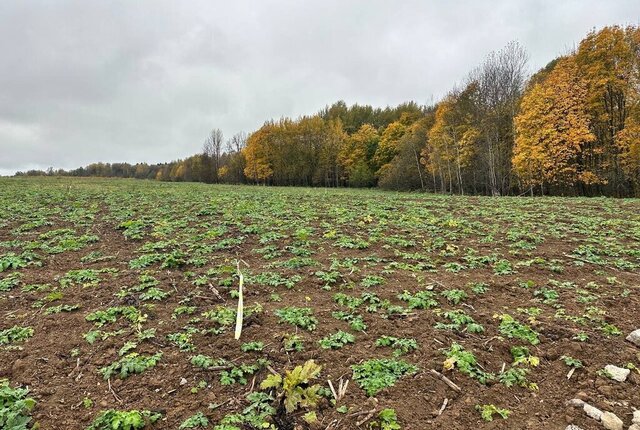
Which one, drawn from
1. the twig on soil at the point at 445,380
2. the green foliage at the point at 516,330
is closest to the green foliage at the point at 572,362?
the green foliage at the point at 516,330

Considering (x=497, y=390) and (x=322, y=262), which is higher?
(x=322, y=262)

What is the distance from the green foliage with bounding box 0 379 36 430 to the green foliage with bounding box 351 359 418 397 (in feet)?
11.1

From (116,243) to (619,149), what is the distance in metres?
34.6

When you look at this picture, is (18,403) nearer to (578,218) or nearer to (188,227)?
(188,227)

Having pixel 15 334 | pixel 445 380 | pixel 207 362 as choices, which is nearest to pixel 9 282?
pixel 15 334

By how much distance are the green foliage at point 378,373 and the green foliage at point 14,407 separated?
3389 millimetres

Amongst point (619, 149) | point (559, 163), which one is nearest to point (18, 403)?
point (559, 163)

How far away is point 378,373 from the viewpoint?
14.3 ft

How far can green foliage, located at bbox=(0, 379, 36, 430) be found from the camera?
135 inches

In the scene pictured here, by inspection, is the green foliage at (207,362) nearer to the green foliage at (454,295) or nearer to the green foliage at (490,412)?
the green foliage at (490,412)

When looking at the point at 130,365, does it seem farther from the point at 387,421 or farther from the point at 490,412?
the point at 490,412

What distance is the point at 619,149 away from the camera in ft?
92.3

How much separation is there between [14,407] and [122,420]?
1.20 meters

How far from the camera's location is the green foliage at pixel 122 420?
353cm
